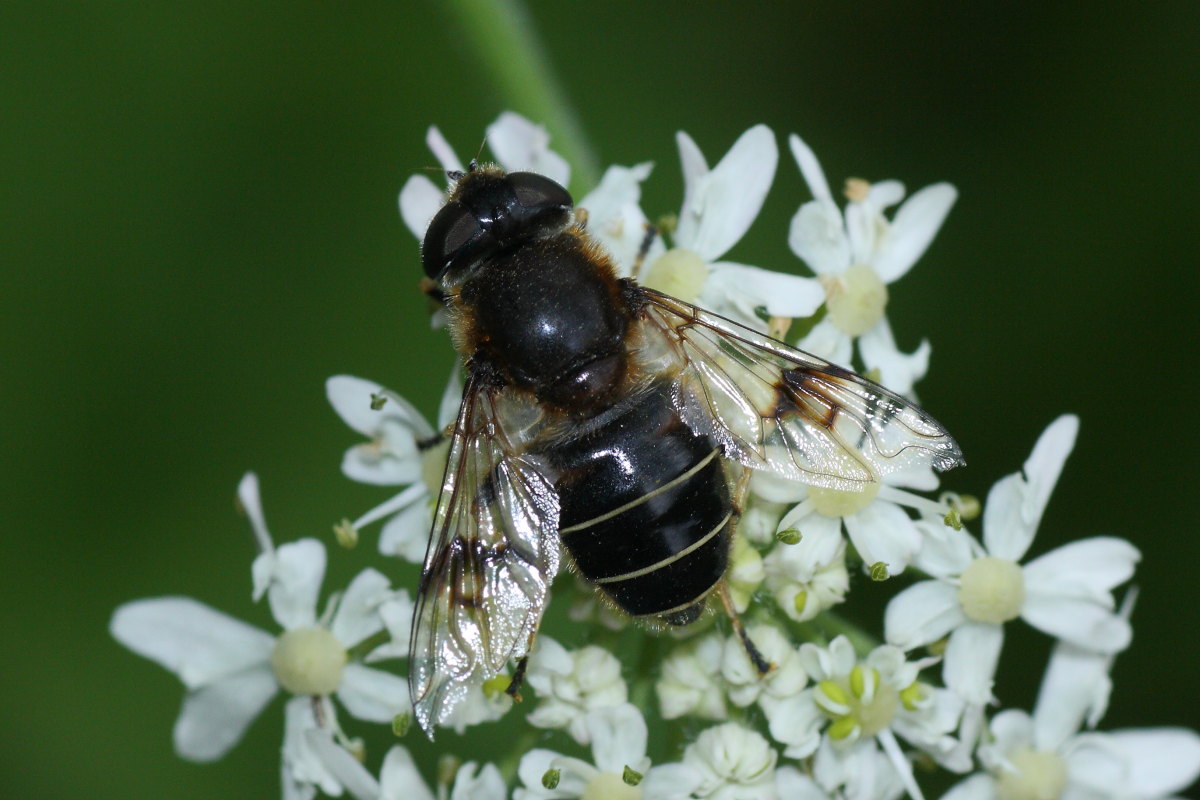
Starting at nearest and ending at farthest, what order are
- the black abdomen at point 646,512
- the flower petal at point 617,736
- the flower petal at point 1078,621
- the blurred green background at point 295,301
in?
the black abdomen at point 646,512, the flower petal at point 617,736, the flower petal at point 1078,621, the blurred green background at point 295,301

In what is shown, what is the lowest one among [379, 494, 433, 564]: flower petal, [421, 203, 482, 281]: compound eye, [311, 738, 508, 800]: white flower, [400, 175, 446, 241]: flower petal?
[311, 738, 508, 800]: white flower

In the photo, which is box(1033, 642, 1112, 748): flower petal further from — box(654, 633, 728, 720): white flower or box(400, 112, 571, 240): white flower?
box(400, 112, 571, 240): white flower

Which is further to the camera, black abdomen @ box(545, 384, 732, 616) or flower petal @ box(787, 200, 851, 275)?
flower petal @ box(787, 200, 851, 275)

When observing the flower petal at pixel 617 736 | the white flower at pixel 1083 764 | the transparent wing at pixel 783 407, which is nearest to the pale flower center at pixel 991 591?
the white flower at pixel 1083 764

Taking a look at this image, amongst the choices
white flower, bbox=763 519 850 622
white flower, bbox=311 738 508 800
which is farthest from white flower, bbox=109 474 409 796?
white flower, bbox=763 519 850 622

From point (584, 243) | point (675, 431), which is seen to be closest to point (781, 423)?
point (675, 431)

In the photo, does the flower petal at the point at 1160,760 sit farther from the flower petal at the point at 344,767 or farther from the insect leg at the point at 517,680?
the flower petal at the point at 344,767

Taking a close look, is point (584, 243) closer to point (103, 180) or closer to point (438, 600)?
point (438, 600)
